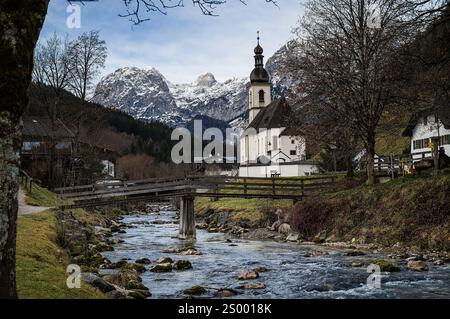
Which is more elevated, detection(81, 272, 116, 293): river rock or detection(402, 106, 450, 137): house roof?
detection(402, 106, 450, 137): house roof

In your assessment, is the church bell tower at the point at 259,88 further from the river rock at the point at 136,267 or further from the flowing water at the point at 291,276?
the river rock at the point at 136,267

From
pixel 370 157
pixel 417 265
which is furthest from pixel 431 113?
pixel 417 265

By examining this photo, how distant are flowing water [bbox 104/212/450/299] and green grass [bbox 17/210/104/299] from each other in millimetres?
2783

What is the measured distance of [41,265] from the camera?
32.0 ft

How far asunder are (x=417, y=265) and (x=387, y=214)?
712cm

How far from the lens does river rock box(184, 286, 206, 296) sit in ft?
38.4

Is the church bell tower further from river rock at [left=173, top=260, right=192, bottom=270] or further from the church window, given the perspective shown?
river rock at [left=173, top=260, right=192, bottom=270]

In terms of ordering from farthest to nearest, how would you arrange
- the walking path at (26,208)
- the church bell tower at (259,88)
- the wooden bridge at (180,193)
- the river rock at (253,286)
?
1. the church bell tower at (259,88)
2. the wooden bridge at (180,193)
3. the walking path at (26,208)
4. the river rock at (253,286)

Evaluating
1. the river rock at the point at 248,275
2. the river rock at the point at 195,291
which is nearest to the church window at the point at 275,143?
the river rock at the point at 248,275

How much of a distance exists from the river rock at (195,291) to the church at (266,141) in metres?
37.4

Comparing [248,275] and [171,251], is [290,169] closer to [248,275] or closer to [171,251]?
[171,251]

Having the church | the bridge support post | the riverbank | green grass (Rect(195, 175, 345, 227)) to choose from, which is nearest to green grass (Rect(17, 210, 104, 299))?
the riverbank

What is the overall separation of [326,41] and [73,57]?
19.0 meters

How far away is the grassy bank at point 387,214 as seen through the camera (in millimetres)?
18531
